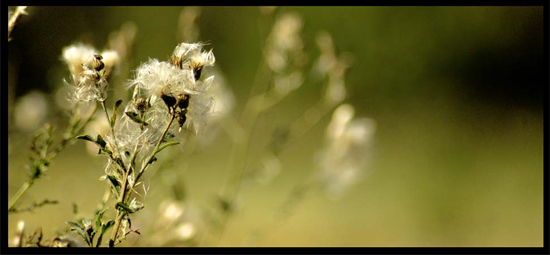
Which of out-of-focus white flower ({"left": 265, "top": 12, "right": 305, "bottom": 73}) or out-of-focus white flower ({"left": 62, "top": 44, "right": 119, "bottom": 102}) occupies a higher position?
out-of-focus white flower ({"left": 265, "top": 12, "right": 305, "bottom": 73})

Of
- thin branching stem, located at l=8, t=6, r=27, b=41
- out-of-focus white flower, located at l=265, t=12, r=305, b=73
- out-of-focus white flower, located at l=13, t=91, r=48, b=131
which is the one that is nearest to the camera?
thin branching stem, located at l=8, t=6, r=27, b=41

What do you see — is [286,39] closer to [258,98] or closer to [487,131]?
[258,98]

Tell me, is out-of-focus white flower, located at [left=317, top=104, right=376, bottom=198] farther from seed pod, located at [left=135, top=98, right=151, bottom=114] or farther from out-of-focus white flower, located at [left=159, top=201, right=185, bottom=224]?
seed pod, located at [left=135, top=98, right=151, bottom=114]

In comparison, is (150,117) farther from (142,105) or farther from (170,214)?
(170,214)

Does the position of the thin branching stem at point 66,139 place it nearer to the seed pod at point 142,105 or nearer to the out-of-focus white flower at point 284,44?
the seed pod at point 142,105

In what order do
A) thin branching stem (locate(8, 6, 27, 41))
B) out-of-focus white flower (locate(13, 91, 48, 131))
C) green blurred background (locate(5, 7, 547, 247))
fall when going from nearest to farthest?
thin branching stem (locate(8, 6, 27, 41)), out-of-focus white flower (locate(13, 91, 48, 131)), green blurred background (locate(5, 7, 547, 247))

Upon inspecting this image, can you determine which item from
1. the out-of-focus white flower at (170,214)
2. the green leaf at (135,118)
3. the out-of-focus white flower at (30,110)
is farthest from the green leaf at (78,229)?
the out-of-focus white flower at (30,110)

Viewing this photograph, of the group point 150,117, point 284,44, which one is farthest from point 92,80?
point 284,44

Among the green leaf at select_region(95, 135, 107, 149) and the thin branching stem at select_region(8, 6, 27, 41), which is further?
the thin branching stem at select_region(8, 6, 27, 41)

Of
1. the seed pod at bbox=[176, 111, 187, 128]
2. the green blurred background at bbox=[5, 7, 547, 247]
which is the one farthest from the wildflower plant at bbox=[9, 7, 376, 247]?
the green blurred background at bbox=[5, 7, 547, 247]
